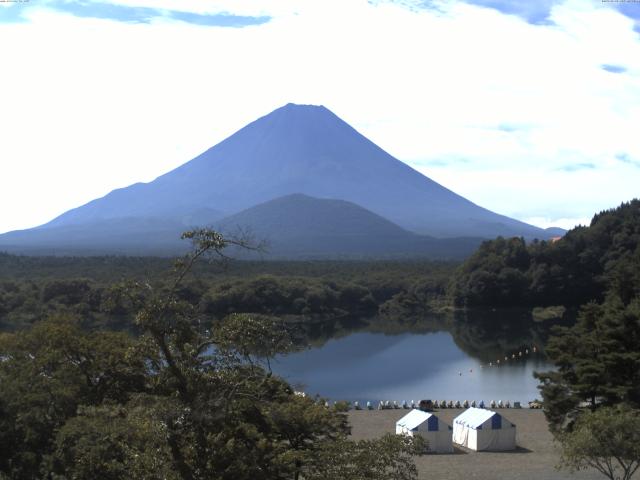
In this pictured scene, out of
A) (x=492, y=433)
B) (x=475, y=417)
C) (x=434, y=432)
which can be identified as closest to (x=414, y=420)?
(x=434, y=432)

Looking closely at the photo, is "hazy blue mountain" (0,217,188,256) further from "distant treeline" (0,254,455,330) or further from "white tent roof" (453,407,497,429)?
"white tent roof" (453,407,497,429)

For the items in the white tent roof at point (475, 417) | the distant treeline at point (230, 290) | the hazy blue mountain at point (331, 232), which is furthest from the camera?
the hazy blue mountain at point (331, 232)

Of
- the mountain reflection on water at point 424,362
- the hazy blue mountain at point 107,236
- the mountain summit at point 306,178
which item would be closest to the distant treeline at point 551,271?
the mountain reflection on water at point 424,362

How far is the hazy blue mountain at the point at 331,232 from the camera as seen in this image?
131000 millimetres

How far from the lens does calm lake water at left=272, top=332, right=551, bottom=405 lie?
27.5m

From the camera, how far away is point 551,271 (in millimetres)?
53719

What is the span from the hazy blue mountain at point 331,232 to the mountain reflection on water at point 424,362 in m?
75.3

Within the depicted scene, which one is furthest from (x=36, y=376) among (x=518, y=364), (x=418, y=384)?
(x=518, y=364)

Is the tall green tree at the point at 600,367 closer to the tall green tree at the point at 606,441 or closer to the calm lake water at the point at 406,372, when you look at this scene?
the tall green tree at the point at 606,441

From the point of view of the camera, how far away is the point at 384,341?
41.3m

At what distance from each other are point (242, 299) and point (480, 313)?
14.1m

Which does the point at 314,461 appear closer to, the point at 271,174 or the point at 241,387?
the point at 241,387

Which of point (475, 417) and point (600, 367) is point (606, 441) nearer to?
point (600, 367)

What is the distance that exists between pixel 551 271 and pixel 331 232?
95.7m
